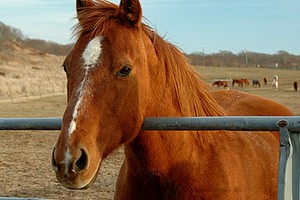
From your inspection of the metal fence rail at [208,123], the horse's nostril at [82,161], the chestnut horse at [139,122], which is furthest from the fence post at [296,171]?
the horse's nostril at [82,161]

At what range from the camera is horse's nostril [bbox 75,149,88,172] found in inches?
84.0

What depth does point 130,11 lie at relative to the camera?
264 cm

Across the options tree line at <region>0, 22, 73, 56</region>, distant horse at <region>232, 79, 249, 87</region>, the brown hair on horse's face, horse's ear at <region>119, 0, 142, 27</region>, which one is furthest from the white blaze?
tree line at <region>0, 22, 73, 56</region>

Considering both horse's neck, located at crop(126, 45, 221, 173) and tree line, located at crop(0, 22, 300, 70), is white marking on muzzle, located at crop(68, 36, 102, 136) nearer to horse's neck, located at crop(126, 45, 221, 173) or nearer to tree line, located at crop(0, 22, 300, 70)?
horse's neck, located at crop(126, 45, 221, 173)

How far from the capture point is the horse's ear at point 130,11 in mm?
2619

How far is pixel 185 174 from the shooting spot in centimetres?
279

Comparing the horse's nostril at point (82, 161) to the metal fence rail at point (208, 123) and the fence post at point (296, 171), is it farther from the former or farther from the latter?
the fence post at point (296, 171)

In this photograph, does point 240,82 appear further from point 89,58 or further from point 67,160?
point 67,160

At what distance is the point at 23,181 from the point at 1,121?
496 cm

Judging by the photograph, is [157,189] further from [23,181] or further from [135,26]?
[23,181]

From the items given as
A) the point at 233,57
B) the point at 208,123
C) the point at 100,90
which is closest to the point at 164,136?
the point at 208,123

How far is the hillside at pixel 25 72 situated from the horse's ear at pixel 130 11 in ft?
75.5

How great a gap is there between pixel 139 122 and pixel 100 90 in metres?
0.35

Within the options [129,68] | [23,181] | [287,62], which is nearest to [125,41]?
[129,68]
